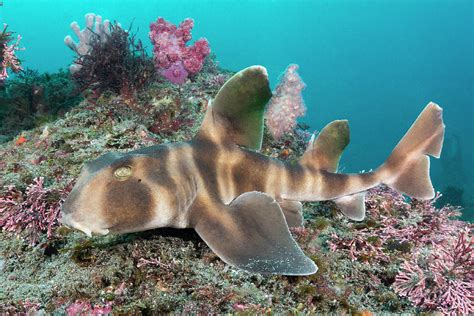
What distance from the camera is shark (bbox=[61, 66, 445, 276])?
8.43ft

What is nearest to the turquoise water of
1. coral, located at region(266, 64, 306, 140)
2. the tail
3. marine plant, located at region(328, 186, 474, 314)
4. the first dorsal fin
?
coral, located at region(266, 64, 306, 140)

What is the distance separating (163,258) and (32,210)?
1862 mm

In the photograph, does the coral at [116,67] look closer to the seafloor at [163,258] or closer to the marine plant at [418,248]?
the seafloor at [163,258]

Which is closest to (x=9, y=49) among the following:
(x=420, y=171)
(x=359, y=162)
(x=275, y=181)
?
(x=275, y=181)

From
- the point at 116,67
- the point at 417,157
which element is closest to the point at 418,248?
the point at 417,157

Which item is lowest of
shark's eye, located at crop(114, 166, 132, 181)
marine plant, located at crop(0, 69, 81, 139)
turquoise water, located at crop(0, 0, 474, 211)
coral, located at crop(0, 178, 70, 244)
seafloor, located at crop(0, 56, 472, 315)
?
seafloor, located at crop(0, 56, 472, 315)

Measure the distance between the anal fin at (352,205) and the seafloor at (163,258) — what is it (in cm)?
25

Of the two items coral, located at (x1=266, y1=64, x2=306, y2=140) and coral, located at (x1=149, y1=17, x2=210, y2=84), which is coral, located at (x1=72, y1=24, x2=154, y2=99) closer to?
coral, located at (x1=149, y1=17, x2=210, y2=84)

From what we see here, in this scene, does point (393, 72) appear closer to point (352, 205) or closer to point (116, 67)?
point (116, 67)

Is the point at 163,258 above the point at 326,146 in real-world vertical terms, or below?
below

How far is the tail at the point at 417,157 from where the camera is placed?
421 centimetres

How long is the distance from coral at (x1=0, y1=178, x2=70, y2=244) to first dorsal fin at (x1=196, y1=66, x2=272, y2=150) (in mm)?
1878

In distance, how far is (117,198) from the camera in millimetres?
2535

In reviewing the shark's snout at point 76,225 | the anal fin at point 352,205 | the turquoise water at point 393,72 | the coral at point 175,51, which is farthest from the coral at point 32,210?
the turquoise water at point 393,72
